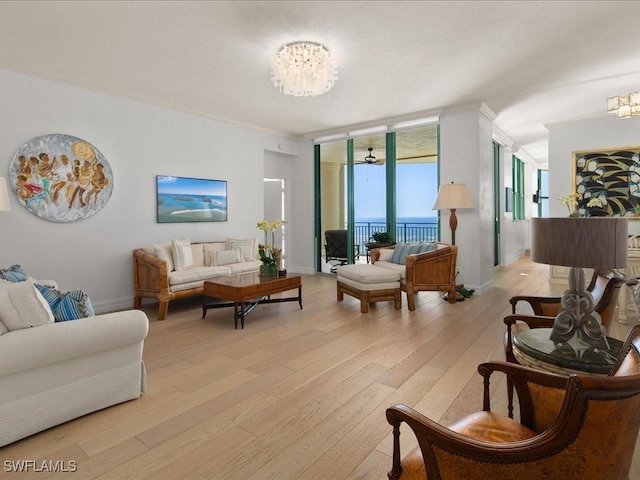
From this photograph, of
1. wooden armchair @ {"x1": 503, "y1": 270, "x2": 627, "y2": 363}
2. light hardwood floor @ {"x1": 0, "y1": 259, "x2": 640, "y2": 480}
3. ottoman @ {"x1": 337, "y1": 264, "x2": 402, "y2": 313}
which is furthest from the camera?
A: ottoman @ {"x1": 337, "y1": 264, "x2": 402, "y2": 313}

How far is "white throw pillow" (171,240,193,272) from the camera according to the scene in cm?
488

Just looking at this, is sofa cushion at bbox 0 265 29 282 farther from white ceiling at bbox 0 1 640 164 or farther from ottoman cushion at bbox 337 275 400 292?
ottoman cushion at bbox 337 275 400 292

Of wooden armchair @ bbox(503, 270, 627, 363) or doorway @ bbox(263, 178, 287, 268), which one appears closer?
wooden armchair @ bbox(503, 270, 627, 363)

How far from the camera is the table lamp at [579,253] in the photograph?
4.66 ft

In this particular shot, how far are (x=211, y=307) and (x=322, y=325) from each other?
1.39 metres

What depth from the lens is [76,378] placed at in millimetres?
2100

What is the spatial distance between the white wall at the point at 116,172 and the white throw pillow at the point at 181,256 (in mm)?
567

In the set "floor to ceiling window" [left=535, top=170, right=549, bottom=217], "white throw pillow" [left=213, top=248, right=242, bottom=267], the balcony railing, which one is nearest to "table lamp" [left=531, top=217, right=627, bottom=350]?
"white throw pillow" [left=213, top=248, right=242, bottom=267]

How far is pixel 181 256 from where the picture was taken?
491 centimetres

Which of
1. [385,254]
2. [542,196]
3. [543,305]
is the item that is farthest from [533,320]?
[542,196]

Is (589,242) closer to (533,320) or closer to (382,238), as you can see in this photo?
(533,320)

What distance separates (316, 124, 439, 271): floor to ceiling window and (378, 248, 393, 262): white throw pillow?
126 cm

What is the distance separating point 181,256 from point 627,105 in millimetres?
5723

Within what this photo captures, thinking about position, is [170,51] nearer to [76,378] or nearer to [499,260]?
[76,378]
